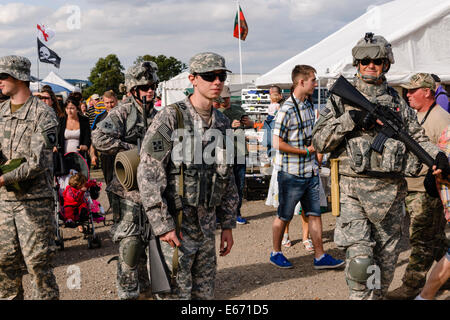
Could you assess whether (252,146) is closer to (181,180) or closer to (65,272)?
(65,272)

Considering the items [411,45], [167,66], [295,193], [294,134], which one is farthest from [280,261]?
[167,66]

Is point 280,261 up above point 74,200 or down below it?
below

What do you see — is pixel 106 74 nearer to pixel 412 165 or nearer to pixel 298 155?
pixel 298 155

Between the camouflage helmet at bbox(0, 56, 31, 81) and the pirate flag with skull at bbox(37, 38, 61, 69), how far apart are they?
15.8m

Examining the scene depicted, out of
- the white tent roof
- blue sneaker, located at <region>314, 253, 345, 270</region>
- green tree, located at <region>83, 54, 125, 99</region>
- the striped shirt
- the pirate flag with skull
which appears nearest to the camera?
the striped shirt

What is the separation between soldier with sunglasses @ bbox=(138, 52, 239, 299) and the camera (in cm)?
317

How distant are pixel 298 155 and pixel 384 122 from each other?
6.32 ft

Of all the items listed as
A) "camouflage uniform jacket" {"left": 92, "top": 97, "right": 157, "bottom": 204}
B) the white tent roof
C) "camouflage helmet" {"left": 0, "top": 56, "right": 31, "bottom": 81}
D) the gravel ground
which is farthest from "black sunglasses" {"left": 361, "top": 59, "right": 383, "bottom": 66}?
the white tent roof

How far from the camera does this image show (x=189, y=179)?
10.6ft

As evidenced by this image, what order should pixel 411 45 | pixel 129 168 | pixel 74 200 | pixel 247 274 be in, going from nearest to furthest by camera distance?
pixel 129 168
pixel 247 274
pixel 74 200
pixel 411 45

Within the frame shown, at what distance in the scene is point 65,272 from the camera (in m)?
5.85

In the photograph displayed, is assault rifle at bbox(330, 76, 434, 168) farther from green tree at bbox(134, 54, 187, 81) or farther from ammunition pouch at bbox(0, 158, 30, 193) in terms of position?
green tree at bbox(134, 54, 187, 81)

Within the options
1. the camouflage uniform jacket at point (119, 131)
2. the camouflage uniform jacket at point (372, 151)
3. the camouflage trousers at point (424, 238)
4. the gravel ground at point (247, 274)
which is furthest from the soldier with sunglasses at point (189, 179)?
the camouflage trousers at point (424, 238)
